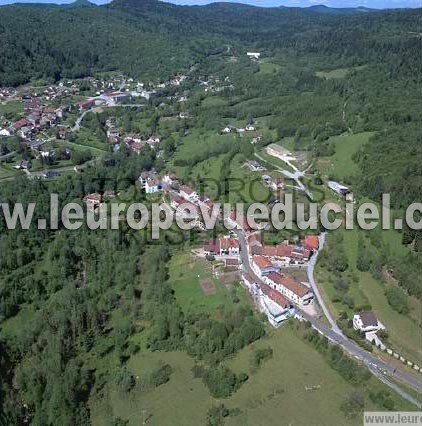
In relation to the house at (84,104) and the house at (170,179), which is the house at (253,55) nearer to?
the house at (84,104)

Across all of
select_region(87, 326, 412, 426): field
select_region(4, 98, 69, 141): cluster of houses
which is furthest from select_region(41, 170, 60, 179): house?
select_region(87, 326, 412, 426): field

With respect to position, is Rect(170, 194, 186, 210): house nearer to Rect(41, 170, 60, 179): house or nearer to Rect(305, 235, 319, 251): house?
Rect(305, 235, 319, 251): house

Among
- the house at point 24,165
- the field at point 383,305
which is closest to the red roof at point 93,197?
the house at point 24,165

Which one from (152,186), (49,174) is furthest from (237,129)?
(49,174)

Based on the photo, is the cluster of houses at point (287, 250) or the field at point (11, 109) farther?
the field at point (11, 109)

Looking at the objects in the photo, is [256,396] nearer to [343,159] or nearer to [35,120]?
[343,159]

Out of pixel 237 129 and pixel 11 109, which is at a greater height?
pixel 237 129
